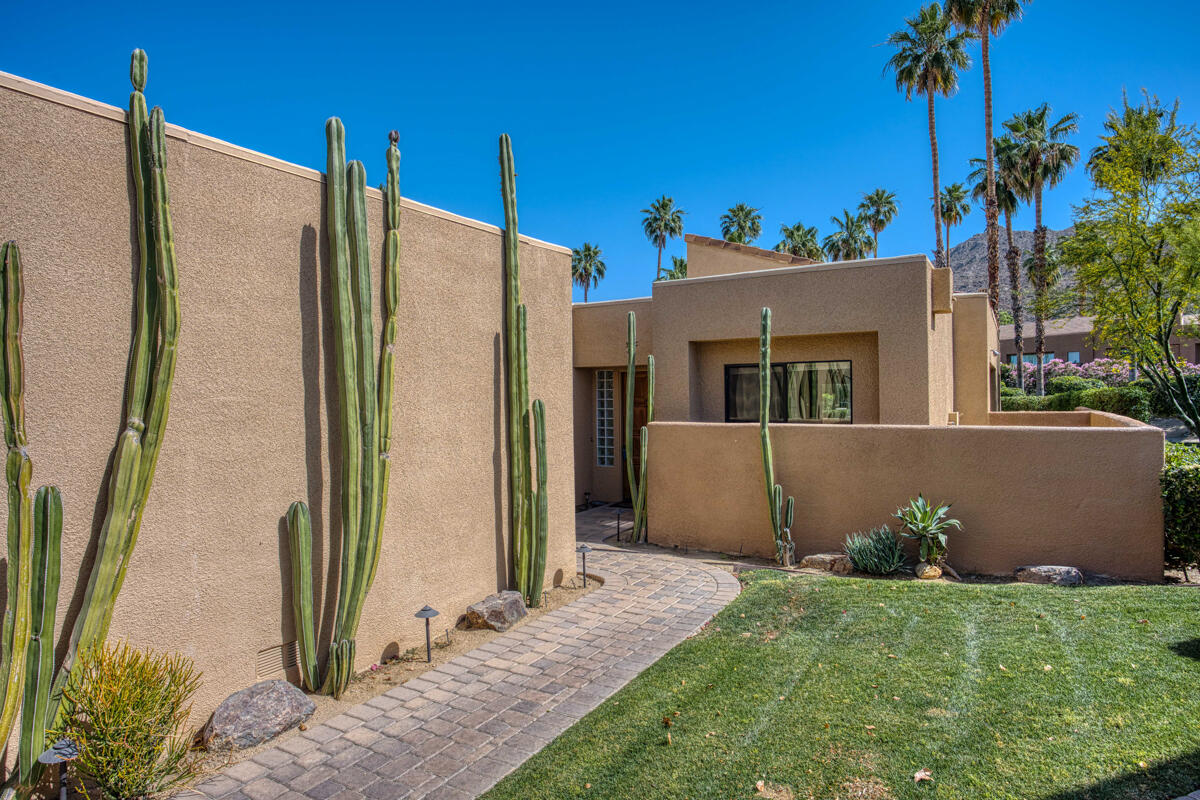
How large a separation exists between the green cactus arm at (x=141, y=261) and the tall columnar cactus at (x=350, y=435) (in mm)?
1370

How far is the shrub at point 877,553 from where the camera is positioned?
909cm

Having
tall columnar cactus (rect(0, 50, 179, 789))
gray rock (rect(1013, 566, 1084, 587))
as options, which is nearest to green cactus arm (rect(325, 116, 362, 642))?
tall columnar cactus (rect(0, 50, 179, 789))

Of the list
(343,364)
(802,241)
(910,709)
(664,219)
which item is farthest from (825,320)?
(664,219)

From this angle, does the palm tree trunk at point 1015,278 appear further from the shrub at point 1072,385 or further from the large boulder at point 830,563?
the large boulder at point 830,563

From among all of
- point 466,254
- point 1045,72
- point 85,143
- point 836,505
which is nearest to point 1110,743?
point 836,505

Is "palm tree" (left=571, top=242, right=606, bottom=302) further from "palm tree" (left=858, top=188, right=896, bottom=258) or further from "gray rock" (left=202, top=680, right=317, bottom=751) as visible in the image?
"gray rock" (left=202, top=680, right=317, bottom=751)

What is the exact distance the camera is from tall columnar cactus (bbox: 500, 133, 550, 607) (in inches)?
305

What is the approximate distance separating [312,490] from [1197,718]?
6.81m

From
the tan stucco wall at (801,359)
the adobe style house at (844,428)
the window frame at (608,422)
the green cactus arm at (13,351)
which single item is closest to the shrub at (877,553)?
the adobe style house at (844,428)

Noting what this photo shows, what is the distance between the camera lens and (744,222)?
4566 centimetres

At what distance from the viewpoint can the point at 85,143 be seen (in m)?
4.38

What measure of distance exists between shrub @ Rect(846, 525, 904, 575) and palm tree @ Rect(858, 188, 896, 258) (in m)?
39.7

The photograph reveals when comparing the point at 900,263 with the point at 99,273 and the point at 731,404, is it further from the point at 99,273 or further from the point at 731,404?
the point at 99,273

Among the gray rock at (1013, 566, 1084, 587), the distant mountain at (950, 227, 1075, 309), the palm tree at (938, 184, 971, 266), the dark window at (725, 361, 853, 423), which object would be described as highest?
the distant mountain at (950, 227, 1075, 309)
